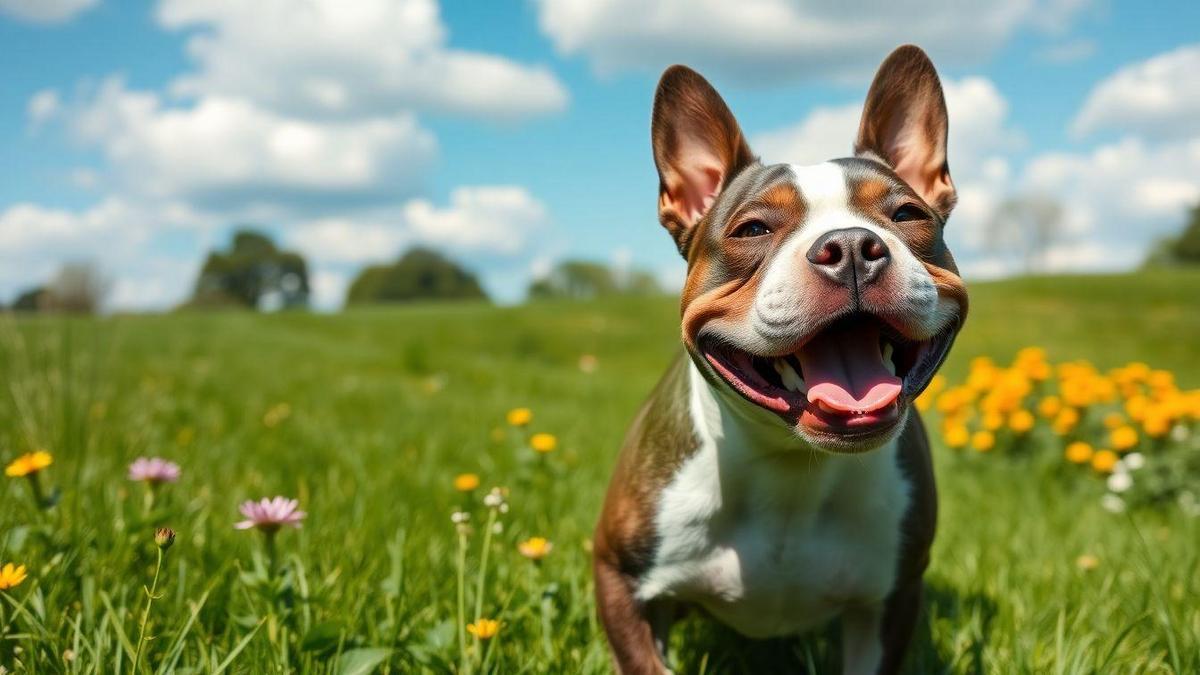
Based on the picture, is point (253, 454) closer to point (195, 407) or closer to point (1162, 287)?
point (195, 407)

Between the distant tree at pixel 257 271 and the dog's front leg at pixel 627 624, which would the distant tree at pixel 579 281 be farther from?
the dog's front leg at pixel 627 624

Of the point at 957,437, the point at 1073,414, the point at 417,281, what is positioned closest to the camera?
the point at 1073,414

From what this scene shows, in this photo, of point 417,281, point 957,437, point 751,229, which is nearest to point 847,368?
point 751,229

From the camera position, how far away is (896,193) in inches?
91.7

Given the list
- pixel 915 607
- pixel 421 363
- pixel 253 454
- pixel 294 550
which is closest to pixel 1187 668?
pixel 915 607

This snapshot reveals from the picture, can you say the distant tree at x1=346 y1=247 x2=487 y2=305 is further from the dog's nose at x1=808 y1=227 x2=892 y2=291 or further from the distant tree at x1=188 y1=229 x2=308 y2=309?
the dog's nose at x1=808 y1=227 x2=892 y2=291

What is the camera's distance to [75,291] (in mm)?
4535

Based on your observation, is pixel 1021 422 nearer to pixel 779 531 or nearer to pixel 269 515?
pixel 779 531

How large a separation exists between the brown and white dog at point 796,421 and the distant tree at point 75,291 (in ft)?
10.1

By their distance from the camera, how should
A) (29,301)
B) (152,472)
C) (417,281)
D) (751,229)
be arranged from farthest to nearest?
1. (417,281)
2. (29,301)
3. (152,472)
4. (751,229)

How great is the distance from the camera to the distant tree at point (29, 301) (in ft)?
14.0

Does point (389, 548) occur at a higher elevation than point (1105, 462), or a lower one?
higher

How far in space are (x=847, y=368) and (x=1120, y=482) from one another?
4.08m

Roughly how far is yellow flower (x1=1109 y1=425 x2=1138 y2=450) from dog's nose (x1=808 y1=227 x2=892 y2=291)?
431 cm
